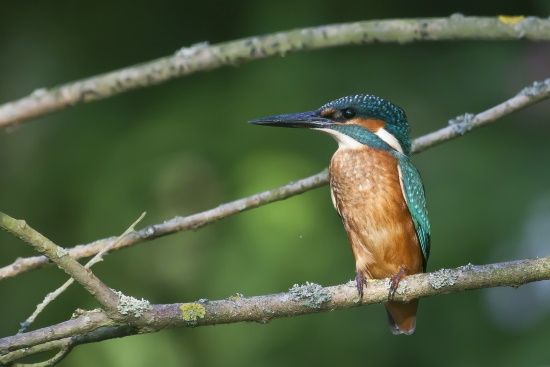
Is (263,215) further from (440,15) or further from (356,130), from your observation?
(440,15)

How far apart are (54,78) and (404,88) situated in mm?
1662

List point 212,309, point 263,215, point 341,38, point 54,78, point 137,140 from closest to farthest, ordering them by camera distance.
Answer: point 212,309, point 341,38, point 263,215, point 137,140, point 54,78

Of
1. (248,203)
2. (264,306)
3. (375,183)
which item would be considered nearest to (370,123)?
(375,183)

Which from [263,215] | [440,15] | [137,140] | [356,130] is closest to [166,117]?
[137,140]

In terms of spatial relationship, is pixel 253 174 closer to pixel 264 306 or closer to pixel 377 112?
pixel 377 112

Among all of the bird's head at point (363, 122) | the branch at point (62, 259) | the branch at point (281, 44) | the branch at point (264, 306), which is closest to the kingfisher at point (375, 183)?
the bird's head at point (363, 122)

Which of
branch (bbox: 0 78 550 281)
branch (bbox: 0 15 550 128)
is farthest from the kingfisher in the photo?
branch (bbox: 0 15 550 128)

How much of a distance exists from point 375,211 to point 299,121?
40 cm

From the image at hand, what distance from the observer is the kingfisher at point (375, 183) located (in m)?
2.64

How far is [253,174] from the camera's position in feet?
10.6

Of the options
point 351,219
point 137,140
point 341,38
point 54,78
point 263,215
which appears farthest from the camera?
A: point 54,78

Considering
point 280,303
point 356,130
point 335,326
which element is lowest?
point 280,303

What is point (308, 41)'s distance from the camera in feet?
8.26

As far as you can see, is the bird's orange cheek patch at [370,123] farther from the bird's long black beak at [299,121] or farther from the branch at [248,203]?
the branch at [248,203]
